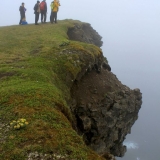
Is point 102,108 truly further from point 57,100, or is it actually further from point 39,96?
point 39,96

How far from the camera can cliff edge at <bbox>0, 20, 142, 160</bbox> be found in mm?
9812

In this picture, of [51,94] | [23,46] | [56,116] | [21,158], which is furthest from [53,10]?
[21,158]

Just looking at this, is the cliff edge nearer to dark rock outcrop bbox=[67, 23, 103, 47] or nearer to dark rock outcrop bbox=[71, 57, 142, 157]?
dark rock outcrop bbox=[71, 57, 142, 157]

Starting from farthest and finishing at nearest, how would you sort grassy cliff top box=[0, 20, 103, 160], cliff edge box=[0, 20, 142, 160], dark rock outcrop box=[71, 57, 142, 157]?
dark rock outcrop box=[71, 57, 142, 157]
cliff edge box=[0, 20, 142, 160]
grassy cliff top box=[0, 20, 103, 160]

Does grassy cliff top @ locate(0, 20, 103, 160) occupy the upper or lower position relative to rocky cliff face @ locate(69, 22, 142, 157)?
upper

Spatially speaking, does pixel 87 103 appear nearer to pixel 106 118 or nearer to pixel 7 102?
pixel 106 118

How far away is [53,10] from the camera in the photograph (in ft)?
120

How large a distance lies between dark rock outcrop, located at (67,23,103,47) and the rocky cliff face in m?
10.1

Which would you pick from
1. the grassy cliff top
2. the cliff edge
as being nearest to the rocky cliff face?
the cliff edge

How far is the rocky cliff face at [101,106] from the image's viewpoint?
21.3 metres

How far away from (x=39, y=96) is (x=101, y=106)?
989 cm

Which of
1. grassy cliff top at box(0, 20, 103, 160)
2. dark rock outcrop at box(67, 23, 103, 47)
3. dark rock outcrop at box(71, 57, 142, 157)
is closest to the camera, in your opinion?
grassy cliff top at box(0, 20, 103, 160)

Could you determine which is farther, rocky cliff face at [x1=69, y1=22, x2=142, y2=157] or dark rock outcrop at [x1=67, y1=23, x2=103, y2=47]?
dark rock outcrop at [x1=67, y1=23, x2=103, y2=47]

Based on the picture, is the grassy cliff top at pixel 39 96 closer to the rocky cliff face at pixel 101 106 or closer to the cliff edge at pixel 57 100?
the cliff edge at pixel 57 100
